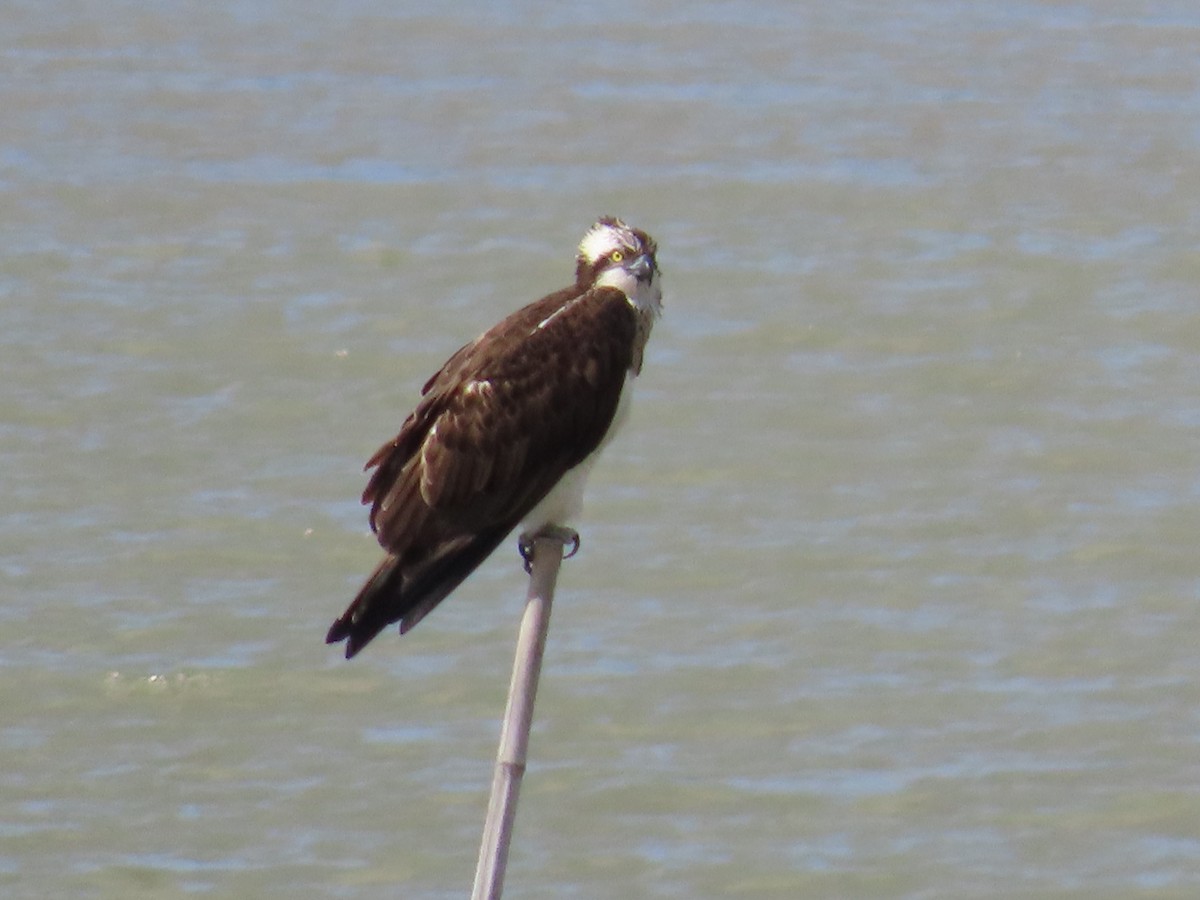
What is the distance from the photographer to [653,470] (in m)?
10.7

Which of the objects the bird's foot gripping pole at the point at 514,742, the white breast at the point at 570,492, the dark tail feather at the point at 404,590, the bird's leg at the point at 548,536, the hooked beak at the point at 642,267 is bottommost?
the bird's foot gripping pole at the point at 514,742

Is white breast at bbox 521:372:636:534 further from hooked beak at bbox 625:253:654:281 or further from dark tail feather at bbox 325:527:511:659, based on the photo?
dark tail feather at bbox 325:527:511:659

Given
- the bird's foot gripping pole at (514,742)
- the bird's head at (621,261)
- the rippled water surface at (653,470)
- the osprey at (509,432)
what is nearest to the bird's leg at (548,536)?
the osprey at (509,432)

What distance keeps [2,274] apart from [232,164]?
94.5 inches

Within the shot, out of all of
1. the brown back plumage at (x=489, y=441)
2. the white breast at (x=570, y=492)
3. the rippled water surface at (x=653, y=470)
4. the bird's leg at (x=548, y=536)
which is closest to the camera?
the brown back plumage at (x=489, y=441)

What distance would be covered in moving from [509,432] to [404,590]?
1.59ft

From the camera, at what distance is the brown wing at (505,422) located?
214 inches

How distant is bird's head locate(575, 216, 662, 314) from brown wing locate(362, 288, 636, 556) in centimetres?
4

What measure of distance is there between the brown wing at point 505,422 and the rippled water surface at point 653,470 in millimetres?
2115

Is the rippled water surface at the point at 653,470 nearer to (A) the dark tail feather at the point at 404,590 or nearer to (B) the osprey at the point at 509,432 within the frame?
(B) the osprey at the point at 509,432

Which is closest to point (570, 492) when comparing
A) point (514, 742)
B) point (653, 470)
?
point (514, 742)

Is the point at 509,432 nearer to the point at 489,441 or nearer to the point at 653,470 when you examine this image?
the point at 489,441

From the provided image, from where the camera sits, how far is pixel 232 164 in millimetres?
15445

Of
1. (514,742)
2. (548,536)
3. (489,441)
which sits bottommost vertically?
(514,742)
